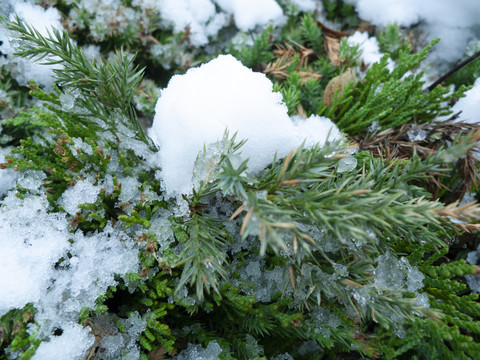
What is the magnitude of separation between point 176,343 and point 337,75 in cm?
184

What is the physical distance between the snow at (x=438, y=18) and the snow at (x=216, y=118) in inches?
61.7

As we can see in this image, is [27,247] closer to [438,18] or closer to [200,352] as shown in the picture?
[200,352]

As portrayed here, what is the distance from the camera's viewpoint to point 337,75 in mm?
2189

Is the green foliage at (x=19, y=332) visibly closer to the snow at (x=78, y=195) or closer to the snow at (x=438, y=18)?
the snow at (x=78, y=195)

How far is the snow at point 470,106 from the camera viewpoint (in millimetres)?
1969

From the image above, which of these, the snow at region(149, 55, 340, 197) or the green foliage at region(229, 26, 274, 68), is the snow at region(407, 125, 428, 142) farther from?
the green foliage at region(229, 26, 274, 68)

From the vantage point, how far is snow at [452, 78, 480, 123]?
6.46 feet

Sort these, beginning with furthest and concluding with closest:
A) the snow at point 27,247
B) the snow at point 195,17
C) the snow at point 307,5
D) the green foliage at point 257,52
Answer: the snow at point 307,5, the snow at point 195,17, the green foliage at point 257,52, the snow at point 27,247

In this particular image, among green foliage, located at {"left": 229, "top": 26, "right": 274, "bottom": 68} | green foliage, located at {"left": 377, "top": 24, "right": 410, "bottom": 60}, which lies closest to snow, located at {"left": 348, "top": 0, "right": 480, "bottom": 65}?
green foliage, located at {"left": 377, "top": 24, "right": 410, "bottom": 60}

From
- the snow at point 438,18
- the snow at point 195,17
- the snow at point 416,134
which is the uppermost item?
the snow at point 438,18

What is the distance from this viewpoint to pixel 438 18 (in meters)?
2.53

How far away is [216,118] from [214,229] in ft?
1.56

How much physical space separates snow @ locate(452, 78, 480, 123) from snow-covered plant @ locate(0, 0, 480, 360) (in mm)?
209

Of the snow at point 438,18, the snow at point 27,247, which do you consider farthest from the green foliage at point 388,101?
the snow at point 27,247
